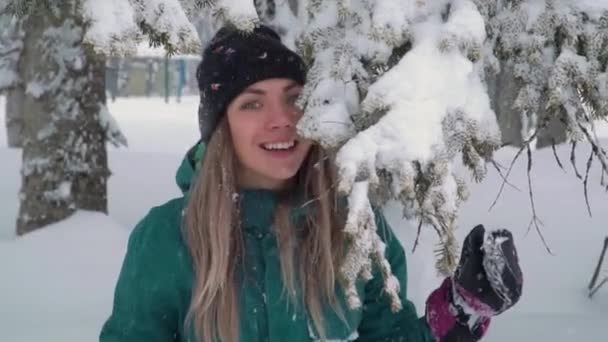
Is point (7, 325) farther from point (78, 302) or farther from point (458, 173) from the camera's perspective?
point (458, 173)

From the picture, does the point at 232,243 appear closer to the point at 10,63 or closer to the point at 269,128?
the point at 269,128

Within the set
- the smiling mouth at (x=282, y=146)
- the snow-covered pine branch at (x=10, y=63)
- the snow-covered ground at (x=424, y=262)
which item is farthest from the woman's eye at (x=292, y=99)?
the snow-covered pine branch at (x=10, y=63)

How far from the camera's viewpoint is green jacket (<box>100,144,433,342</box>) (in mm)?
2459

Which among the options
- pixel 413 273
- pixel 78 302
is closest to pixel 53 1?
pixel 78 302

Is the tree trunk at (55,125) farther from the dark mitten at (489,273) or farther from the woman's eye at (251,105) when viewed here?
the dark mitten at (489,273)

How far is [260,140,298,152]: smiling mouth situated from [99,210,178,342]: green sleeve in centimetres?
43

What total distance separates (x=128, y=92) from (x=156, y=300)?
32.7m

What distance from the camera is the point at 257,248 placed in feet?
8.39

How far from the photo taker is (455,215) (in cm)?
213

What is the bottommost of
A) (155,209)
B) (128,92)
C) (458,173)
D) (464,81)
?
(128,92)

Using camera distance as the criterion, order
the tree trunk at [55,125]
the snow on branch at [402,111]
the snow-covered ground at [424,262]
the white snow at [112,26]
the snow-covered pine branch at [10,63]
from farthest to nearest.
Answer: the snow-covered pine branch at [10,63] < the tree trunk at [55,125] < the snow-covered ground at [424,262] < the white snow at [112,26] < the snow on branch at [402,111]

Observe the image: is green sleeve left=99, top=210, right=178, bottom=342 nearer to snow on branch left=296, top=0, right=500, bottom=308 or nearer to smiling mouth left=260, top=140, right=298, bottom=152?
smiling mouth left=260, top=140, right=298, bottom=152

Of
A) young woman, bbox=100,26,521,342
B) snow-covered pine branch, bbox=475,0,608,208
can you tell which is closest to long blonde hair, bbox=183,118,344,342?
young woman, bbox=100,26,521,342

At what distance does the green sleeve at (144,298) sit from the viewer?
2.45 m
